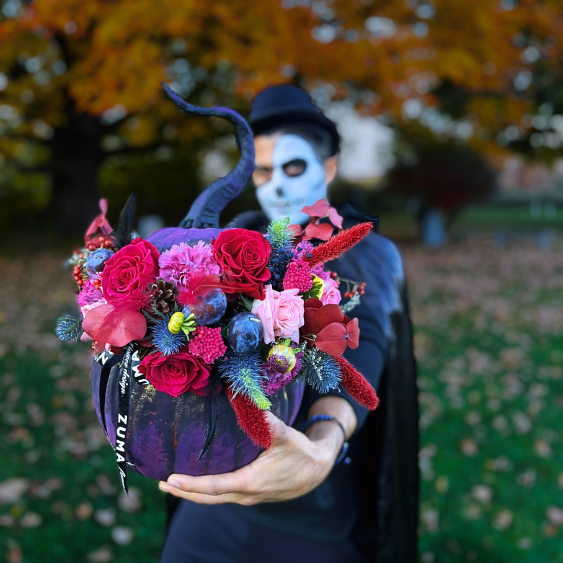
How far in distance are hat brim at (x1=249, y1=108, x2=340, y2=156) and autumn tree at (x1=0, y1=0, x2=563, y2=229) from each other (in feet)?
15.0

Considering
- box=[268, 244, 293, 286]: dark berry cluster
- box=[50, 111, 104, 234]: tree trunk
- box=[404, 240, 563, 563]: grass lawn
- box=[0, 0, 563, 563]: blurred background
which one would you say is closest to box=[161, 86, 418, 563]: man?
box=[268, 244, 293, 286]: dark berry cluster

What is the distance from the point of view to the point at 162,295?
0.98 meters

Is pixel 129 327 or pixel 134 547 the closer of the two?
pixel 129 327

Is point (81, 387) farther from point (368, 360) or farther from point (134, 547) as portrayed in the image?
point (368, 360)

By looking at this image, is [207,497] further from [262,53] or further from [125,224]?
[262,53]

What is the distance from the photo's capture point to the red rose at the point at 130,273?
97 cm

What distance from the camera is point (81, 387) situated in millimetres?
5430

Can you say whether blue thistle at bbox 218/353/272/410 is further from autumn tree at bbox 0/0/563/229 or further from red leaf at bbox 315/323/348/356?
autumn tree at bbox 0/0/563/229

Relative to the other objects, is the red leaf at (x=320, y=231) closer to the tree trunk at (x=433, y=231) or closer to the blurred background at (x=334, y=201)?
the blurred background at (x=334, y=201)

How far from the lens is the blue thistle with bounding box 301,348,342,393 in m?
1.06

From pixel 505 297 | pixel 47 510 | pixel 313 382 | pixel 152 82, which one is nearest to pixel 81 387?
pixel 47 510

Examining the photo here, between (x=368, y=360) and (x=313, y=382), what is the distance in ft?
1.68

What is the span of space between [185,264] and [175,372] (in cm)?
20

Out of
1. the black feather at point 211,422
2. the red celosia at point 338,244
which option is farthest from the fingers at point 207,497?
the red celosia at point 338,244
